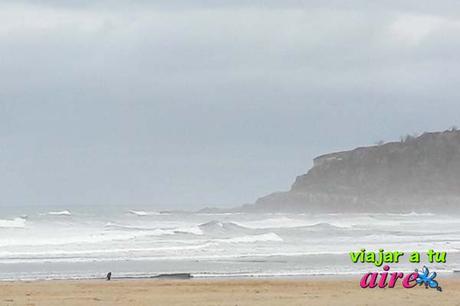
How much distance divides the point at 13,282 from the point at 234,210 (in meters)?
77.8

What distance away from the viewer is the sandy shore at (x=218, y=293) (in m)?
18.0

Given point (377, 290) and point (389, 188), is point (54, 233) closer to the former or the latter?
point (377, 290)

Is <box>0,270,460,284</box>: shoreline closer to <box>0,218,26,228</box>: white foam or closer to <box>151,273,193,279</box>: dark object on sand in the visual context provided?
<box>151,273,193,279</box>: dark object on sand

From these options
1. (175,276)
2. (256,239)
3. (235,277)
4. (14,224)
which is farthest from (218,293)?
(14,224)

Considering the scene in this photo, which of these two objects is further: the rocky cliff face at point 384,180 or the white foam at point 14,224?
the rocky cliff face at point 384,180

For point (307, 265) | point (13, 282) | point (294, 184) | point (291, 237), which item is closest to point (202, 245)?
point (291, 237)

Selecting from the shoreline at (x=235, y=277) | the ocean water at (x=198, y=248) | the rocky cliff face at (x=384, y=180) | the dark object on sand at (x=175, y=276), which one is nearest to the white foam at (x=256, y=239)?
the ocean water at (x=198, y=248)

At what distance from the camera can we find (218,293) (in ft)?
63.8

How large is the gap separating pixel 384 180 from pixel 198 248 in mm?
63443

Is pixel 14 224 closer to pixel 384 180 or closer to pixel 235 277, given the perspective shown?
pixel 235 277

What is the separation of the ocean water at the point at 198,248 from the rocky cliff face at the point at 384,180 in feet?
123

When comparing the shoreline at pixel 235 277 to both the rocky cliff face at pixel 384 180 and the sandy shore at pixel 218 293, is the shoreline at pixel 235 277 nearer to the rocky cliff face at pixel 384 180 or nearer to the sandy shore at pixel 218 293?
the sandy shore at pixel 218 293

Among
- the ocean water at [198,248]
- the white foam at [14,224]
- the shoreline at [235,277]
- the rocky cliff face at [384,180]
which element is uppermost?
the rocky cliff face at [384,180]

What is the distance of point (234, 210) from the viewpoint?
99.9 m
